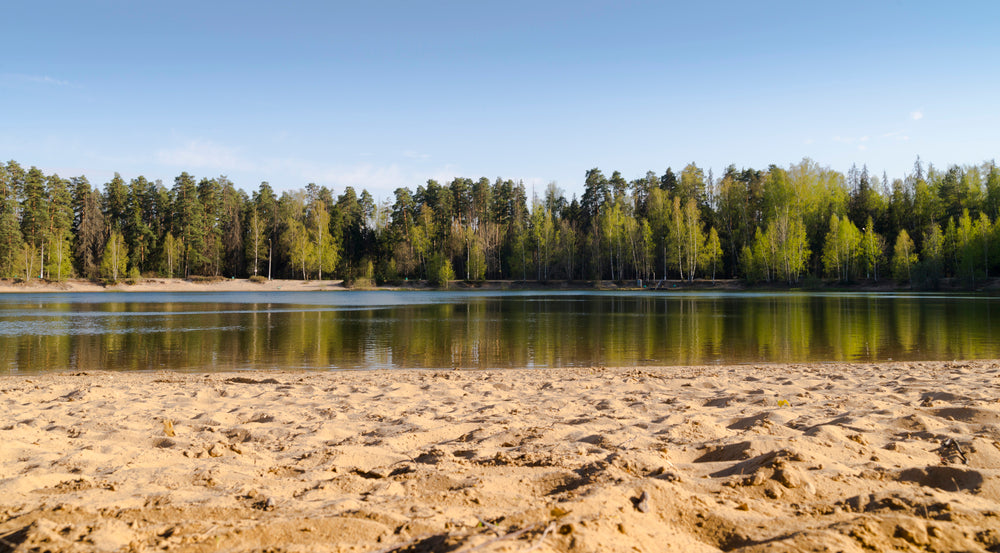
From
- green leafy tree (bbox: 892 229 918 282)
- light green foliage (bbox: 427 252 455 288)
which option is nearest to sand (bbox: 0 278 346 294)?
light green foliage (bbox: 427 252 455 288)

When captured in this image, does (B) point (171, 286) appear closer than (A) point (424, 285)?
Yes

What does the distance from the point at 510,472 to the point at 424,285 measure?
8802cm

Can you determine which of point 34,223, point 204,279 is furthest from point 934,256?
point 34,223

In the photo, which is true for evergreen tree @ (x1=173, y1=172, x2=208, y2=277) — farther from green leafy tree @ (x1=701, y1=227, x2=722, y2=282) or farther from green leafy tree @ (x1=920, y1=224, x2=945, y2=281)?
green leafy tree @ (x1=920, y1=224, x2=945, y2=281)

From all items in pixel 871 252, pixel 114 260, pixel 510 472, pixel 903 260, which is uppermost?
pixel 114 260

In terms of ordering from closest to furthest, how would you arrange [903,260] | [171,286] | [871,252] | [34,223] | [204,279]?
[903,260] < [871,252] < [34,223] < [171,286] < [204,279]

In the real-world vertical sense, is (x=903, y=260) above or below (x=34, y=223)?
below

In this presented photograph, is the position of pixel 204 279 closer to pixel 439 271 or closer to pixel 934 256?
pixel 439 271

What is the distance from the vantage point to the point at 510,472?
4.20 m

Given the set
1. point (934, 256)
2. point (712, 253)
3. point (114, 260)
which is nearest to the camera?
point (934, 256)

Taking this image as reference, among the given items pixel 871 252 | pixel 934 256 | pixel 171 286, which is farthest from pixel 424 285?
pixel 934 256

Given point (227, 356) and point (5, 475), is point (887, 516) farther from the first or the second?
point (227, 356)

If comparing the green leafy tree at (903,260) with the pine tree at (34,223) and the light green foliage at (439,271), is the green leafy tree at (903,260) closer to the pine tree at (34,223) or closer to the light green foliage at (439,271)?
the light green foliage at (439,271)

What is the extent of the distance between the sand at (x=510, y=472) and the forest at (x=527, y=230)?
75.1m
